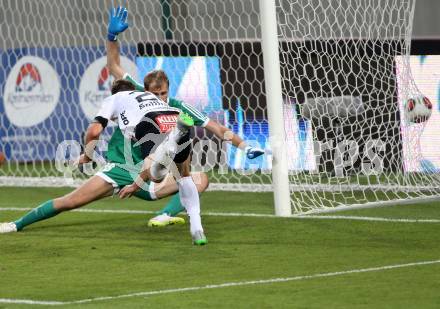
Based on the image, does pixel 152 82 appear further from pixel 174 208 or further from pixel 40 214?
pixel 40 214

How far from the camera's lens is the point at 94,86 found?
17719 millimetres

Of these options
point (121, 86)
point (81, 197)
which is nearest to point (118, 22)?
point (121, 86)

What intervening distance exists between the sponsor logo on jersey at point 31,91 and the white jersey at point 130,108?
7638 millimetres

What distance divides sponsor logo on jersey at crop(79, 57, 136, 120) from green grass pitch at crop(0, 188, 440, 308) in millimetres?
5312

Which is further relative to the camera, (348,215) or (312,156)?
(312,156)

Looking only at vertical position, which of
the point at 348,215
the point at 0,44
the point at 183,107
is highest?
the point at 0,44

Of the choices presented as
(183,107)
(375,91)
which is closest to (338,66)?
(375,91)

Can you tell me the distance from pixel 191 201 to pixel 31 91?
855 centimetres

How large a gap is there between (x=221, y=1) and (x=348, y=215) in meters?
6.45

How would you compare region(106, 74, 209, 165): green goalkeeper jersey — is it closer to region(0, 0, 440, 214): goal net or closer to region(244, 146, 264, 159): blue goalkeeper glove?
region(0, 0, 440, 214): goal net

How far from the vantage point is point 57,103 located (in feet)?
58.5

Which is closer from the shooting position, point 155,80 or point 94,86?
point 155,80

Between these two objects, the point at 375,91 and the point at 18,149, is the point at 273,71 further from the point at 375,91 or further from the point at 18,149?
the point at 18,149

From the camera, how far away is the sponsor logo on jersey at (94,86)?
17.6m
